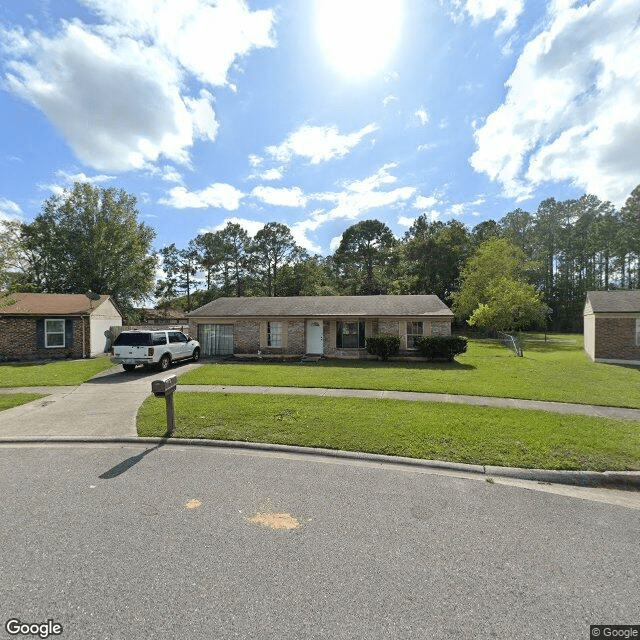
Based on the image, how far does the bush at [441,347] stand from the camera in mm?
16453

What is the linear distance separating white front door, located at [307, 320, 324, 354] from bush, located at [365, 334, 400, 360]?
2876 millimetres

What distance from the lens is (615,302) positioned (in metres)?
18.1

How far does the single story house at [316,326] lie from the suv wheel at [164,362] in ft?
15.4

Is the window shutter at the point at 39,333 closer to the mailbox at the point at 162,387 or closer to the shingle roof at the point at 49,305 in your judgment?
the shingle roof at the point at 49,305

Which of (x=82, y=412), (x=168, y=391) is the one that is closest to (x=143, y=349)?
(x=82, y=412)

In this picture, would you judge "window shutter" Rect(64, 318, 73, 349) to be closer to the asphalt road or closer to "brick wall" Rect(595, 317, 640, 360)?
the asphalt road

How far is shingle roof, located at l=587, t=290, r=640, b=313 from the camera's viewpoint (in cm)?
1719

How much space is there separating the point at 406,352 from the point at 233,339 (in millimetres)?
9772

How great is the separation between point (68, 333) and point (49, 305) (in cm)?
238

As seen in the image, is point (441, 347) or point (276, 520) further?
point (441, 347)

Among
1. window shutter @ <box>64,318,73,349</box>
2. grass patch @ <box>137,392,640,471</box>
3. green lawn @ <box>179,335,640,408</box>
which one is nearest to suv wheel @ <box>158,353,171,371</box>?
green lawn @ <box>179,335,640,408</box>

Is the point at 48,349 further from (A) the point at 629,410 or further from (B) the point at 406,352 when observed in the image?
(A) the point at 629,410

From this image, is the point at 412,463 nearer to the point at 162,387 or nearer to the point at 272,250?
the point at 162,387

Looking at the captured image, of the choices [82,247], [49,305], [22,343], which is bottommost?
[22,343]
